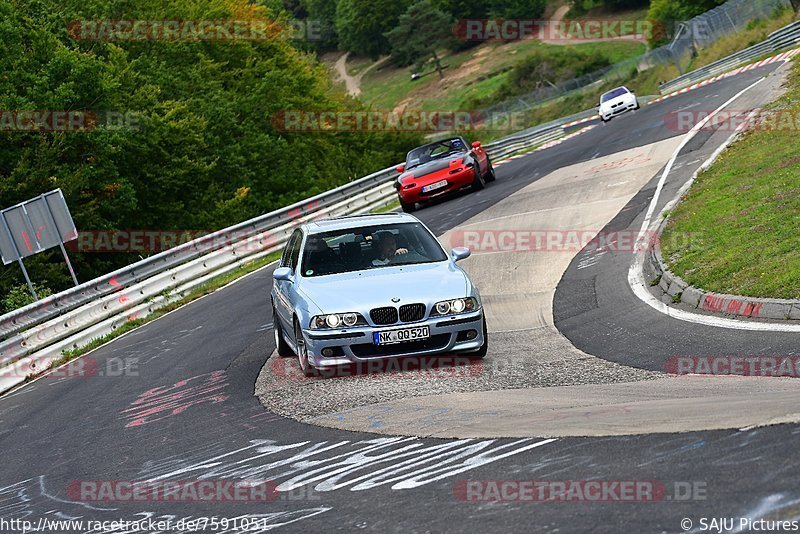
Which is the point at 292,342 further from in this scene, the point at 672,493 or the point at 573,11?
the point at 573,11

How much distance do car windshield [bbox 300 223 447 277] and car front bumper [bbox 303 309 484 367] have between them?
1142 mm

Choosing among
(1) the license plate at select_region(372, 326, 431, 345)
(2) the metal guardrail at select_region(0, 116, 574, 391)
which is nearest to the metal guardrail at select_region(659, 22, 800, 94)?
(2) the metal guardrail at select_region(0, 116, 574, 391)

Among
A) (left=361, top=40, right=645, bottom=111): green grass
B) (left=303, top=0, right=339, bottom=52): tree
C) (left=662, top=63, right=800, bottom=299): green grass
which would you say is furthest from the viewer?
(left=303, top=0, right=339, bottom=52): tree

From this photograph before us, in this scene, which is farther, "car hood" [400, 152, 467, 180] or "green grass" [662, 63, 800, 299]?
"car hood" [400, 152, 467, 180]

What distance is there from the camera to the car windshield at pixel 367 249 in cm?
1152

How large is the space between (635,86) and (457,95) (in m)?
41.5

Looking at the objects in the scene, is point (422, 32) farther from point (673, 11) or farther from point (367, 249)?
point (367, 249)

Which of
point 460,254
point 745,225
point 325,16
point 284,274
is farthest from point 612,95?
point 325,16

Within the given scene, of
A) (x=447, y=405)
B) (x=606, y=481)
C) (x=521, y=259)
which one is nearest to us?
(x=606, y=481)

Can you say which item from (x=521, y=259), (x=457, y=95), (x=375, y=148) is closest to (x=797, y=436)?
(x=521, y=259)

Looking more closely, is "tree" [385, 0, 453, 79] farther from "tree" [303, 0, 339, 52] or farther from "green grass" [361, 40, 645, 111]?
"tree" [303, 0, 339, 52]

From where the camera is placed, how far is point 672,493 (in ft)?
17.5

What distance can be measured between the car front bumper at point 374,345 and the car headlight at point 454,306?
2.0 inches

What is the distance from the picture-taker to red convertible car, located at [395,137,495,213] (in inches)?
1067
